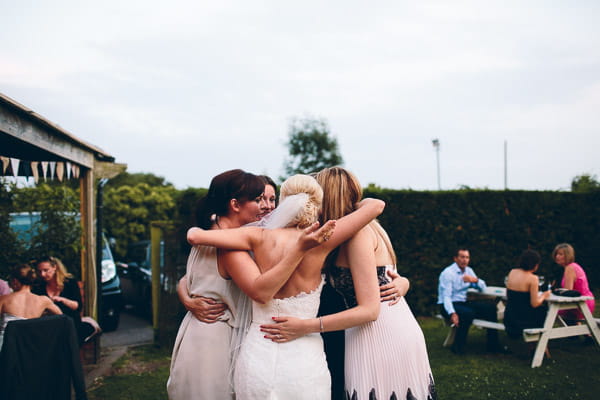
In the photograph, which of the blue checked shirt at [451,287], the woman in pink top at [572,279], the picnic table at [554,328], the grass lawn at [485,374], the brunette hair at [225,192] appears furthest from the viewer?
the woman in pink top at [572,279]

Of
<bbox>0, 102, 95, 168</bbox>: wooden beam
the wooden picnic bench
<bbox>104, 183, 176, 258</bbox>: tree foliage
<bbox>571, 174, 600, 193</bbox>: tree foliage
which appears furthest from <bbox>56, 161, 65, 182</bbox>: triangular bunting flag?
<bbox>571, 174, 600, 193</bbox>: tree foliage

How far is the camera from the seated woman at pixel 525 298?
234 inches

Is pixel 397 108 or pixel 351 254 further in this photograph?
pixel 397 108

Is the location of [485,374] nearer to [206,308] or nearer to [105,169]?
[206,308]

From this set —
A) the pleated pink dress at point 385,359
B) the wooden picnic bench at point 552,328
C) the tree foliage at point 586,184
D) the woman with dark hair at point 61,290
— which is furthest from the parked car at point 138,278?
the tree foliage at point 586,184

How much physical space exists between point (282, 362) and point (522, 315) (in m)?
5.00

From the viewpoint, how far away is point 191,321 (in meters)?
2.64

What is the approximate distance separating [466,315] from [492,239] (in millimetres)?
3958

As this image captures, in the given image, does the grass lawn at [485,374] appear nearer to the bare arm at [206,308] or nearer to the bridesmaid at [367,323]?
the bridesmaid at [367,323]

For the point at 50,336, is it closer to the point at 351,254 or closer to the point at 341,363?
the point at 341,363

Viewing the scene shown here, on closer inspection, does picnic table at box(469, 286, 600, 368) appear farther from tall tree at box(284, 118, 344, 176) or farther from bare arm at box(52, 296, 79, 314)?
tall tree at box(284, 118, 344, 176)

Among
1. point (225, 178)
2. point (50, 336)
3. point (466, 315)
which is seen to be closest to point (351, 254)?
point (225, 178)

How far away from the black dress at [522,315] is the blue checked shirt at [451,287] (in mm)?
786

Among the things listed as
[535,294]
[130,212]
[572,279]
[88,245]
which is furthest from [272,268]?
[130,212]
